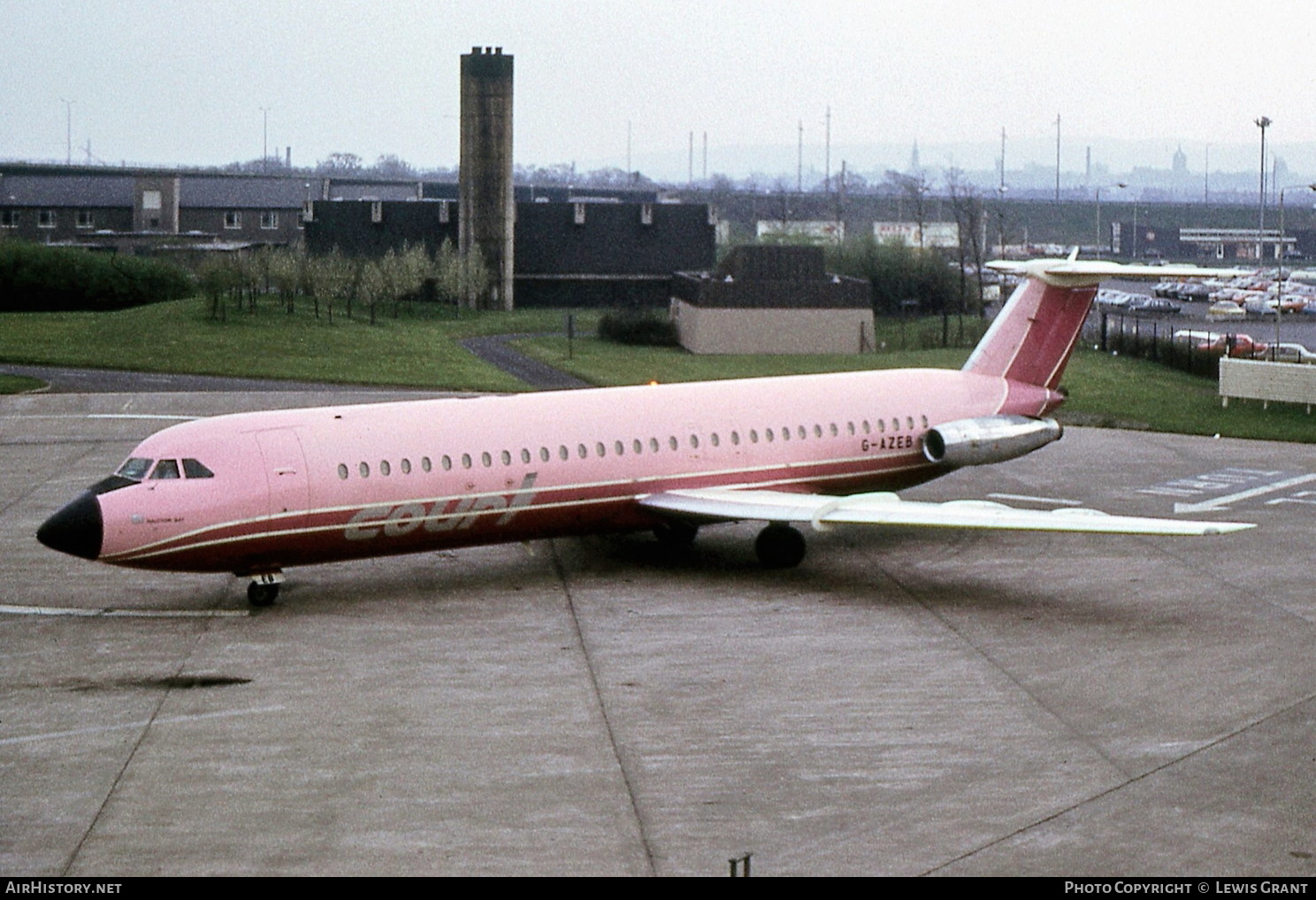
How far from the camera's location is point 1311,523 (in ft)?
111

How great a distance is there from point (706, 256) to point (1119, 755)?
9428cm

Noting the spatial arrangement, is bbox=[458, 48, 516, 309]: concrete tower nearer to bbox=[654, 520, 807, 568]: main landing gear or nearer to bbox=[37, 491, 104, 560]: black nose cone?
bbox=[654, 520, 807, 568]: main landing gear

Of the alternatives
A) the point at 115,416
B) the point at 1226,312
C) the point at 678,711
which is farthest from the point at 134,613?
the point at 1226,312

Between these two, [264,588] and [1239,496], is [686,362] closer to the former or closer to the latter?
[1239,496]

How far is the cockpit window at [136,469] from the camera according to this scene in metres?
25.1

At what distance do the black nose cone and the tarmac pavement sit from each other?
1.45m

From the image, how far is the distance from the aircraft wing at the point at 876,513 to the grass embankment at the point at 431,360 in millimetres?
22004

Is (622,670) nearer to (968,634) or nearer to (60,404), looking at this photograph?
(968,634)

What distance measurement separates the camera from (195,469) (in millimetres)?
25094

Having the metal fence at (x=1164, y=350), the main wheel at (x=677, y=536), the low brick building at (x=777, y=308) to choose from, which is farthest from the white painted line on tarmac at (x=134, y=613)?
the low brick building at (x=777, y=308)

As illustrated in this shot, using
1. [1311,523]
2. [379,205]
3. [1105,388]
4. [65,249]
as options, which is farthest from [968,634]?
[379,205]

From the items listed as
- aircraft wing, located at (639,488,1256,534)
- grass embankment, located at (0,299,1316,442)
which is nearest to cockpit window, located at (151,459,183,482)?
aircraft wing, located at (639,488,1256,534)

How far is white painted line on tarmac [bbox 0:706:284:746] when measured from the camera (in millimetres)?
19828
